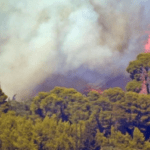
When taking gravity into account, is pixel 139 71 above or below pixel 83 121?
above

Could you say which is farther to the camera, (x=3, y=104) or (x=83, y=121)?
(x=3, y=104)

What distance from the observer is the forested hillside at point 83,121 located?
28609 mm

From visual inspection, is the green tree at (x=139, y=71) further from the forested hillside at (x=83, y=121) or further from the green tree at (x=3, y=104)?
the green tree at (x=3, y=104)

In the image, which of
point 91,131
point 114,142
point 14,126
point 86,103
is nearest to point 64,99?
point 86,103

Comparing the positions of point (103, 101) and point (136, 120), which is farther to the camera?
point (103, 101)

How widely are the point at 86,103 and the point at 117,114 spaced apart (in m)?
4.26

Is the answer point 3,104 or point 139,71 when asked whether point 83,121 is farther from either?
point 3,104

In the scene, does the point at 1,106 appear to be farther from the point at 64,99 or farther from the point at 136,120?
the point at 136,120

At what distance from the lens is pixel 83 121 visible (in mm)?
36500

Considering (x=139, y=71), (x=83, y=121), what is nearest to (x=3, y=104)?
(x=83, y=121)

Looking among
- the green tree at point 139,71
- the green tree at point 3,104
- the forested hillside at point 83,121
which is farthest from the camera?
the green tree at point 139,71

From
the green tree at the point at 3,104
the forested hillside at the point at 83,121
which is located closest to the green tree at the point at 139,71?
the forested hillside at the point at 83,121

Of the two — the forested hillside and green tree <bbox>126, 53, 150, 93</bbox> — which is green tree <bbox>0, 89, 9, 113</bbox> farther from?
green tree <bbox>126, 53, 150, 93</bbox>

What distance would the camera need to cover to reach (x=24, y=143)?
26.7 metres
